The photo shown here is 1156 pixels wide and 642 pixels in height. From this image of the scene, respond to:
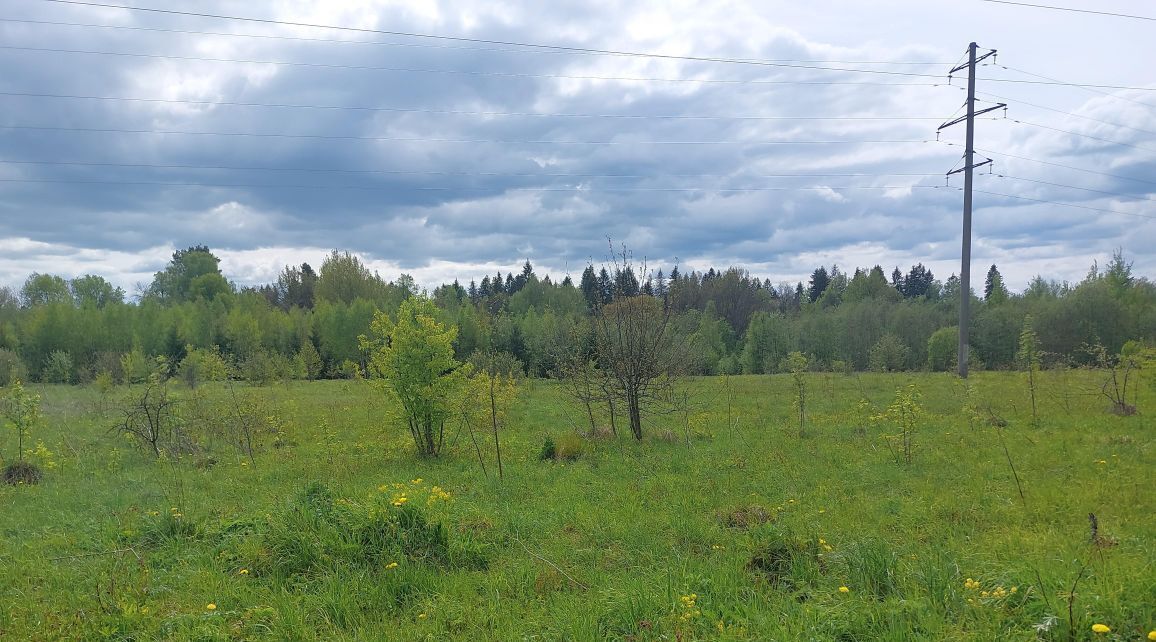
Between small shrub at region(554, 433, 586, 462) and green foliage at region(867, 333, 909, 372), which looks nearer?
small shrub at region(554, 433, 586, 462)

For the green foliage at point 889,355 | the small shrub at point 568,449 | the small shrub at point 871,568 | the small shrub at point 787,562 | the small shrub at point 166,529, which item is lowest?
the small shrub at point 166,529

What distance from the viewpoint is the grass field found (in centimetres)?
393

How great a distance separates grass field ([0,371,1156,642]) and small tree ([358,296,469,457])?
830 millimetres

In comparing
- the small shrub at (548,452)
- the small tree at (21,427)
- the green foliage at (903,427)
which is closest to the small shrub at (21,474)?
the small tree at (21,427)

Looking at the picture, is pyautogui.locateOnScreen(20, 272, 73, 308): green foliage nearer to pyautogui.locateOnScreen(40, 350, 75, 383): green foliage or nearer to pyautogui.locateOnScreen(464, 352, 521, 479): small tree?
pyautogui.locateOnScreen(40, 350, 75, 383): green foliage

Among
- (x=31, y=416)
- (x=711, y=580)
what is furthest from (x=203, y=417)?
(x=711, y=580)

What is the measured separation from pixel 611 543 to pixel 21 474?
10.3m

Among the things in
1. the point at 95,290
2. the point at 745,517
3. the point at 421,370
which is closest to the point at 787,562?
the point at 745,517

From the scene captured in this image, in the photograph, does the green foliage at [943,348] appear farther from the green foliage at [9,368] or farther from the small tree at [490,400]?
the green foliage at [9,368]

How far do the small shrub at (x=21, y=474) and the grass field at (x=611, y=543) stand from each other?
0.87 ft

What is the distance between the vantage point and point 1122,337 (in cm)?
3691

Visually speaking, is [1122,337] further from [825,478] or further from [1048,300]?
[825,478]

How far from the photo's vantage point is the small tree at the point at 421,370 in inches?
429

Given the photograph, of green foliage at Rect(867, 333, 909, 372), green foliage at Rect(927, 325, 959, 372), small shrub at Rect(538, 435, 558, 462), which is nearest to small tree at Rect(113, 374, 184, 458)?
small shrub at Rect(538, 435, 558, 462)
